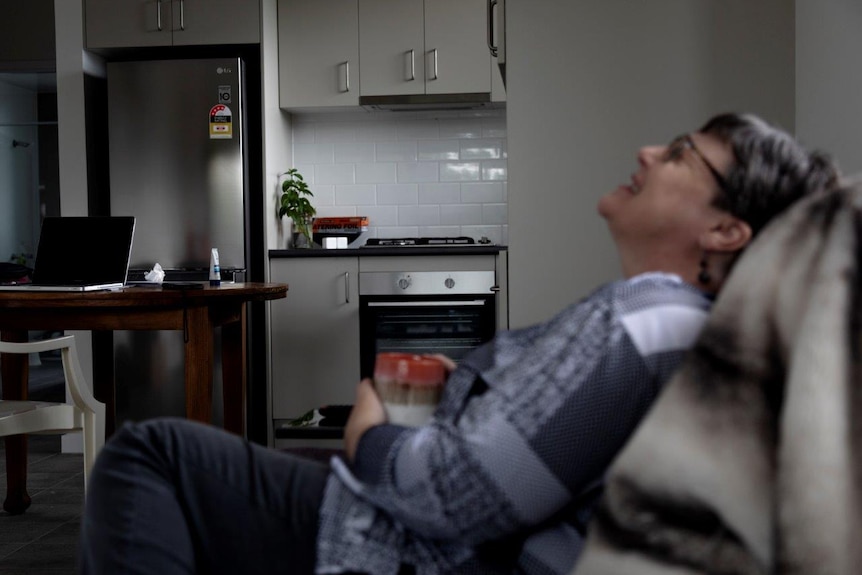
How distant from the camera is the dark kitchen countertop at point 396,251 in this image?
4.15 metres

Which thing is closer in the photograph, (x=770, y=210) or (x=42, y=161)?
(x=770, y=210)

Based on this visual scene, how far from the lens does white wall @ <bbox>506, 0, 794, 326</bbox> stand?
2102 millimetres

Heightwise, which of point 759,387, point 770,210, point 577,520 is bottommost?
point 577,520

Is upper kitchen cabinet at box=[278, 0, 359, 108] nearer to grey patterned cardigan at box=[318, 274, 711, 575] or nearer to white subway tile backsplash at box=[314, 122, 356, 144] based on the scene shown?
white subway tile backsplash at box=[314, 122, 356, 144]

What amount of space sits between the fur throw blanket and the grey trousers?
0.53m

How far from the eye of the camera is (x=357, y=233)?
4.64m

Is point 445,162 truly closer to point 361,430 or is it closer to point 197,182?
point 197,182

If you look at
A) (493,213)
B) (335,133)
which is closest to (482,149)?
(493,213)

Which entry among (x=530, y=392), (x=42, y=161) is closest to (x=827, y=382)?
(x=530, y=392)

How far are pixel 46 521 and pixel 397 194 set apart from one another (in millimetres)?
2499

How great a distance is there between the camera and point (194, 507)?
121 centimetres

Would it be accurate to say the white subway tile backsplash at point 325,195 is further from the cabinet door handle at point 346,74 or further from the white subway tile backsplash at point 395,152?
the cabinet door handle at point 346,74

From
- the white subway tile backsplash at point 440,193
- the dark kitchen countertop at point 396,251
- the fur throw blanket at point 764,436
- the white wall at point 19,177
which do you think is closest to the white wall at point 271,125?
the dark kitchen countertop at point 396,251

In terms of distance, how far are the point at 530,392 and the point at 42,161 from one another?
7.13 metres
